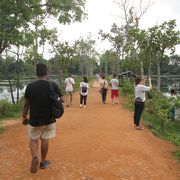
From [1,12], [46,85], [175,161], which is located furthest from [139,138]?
[1,12]

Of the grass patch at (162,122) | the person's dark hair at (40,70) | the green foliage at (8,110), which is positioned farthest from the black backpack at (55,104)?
the green foliage at (8,110)

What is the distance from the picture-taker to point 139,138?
8969mm

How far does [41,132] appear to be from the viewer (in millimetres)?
5973

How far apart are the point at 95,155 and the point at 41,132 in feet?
5.09

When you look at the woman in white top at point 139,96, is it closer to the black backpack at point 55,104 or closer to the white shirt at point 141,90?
the white shirt at point 141,90

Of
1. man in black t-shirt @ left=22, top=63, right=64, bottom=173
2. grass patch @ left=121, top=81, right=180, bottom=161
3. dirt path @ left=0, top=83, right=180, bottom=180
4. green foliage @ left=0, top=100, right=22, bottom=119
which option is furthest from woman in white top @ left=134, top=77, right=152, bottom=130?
green foliage @ left=0, top=100, right=22, bottom=119

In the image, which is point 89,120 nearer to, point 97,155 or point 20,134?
point 20,134

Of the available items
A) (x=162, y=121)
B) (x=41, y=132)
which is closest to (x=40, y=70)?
(x=41, y=132)

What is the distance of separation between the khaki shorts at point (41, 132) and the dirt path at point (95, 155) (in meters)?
0.63

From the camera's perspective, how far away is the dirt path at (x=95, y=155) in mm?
5948

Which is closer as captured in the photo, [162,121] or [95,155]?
[95,155]

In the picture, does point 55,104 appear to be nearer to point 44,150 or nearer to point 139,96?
point 44,150

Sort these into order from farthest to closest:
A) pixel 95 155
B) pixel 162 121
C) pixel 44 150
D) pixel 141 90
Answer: pixel 162 121
pixel 141 90
pixel 95 155
pixel 44 150

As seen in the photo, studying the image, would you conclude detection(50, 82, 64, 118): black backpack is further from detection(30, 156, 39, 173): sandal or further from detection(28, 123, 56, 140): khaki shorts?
detection(30, 156, 39, 173): sandal
